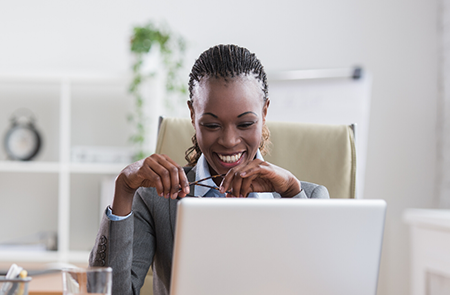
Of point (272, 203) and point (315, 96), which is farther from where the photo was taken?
point (315, 96)

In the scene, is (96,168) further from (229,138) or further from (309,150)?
(229,138)

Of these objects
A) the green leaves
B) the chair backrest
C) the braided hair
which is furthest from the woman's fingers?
the green leaves

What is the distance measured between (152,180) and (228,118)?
226 millimetres

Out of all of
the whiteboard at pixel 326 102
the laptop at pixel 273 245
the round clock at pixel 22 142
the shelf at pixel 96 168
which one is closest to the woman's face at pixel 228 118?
the laptop at pixel 273 245

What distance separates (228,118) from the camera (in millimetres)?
948

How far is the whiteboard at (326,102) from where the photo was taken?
2.23m

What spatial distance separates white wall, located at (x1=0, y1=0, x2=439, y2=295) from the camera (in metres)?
2.51

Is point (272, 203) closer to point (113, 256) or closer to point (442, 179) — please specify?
point (113, 256)

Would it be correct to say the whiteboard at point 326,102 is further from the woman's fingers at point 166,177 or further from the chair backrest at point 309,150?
the woman's fingers at point 166,177

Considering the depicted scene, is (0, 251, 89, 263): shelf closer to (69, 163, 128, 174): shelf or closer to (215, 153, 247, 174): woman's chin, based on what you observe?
(69, 163, 128, 174): shelf

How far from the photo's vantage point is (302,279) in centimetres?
58

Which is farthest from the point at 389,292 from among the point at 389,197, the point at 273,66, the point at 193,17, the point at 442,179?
the point at 193,17

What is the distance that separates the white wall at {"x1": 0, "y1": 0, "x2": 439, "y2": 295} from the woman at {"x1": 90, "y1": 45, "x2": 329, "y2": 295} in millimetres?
1567

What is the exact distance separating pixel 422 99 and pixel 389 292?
3.72ft
